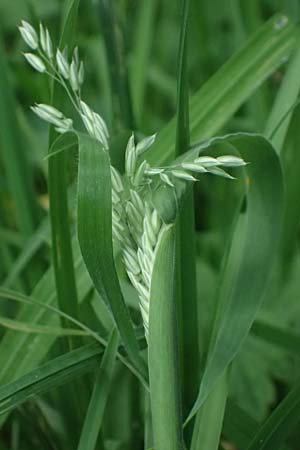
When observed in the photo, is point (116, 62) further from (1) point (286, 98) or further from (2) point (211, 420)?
(2) point (211, 420)

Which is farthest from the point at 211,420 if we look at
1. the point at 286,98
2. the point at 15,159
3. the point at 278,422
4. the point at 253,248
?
the point at 15,159

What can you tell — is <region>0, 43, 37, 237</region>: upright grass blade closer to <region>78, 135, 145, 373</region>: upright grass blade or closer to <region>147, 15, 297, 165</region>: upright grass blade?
<region>147, 15, 297, 165</region>: upright grass blade

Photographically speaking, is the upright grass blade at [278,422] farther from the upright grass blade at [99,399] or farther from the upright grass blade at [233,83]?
the upright grass blade at [233,83]

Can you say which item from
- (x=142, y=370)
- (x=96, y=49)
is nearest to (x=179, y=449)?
(x=142, y=370)

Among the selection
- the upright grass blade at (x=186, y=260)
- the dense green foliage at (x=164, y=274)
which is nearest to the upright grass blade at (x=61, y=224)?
the dense green foliage at (x=164, y=274)

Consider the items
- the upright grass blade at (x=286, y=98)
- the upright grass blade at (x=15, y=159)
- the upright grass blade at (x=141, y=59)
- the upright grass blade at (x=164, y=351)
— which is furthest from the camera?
the upright grass blade at (x=141, y=59)

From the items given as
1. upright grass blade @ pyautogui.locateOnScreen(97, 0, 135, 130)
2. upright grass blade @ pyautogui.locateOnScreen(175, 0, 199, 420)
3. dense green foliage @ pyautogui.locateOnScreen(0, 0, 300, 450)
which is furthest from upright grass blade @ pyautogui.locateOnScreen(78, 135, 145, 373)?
upright grass blade @ pyautogui.locateOnScreen(97, 0, 135, 130)
